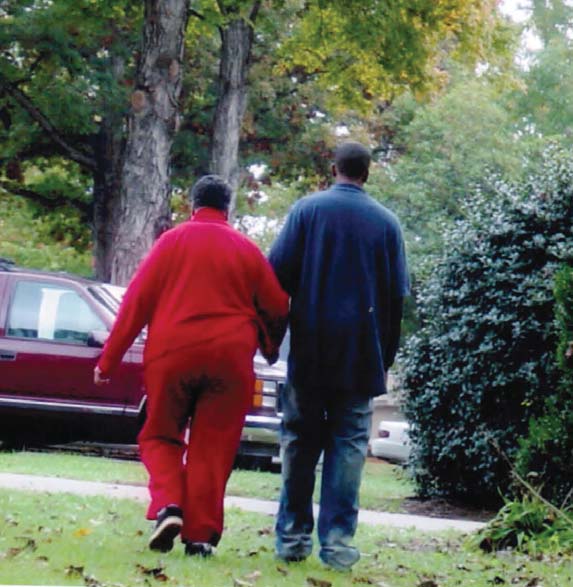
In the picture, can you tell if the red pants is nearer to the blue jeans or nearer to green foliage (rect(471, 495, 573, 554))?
the blue jeans

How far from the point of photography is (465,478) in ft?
39.7

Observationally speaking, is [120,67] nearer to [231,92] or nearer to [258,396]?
[231,92]

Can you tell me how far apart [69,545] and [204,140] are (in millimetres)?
24968

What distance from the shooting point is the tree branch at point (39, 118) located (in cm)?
2730

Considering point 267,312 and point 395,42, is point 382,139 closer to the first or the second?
point 395,42

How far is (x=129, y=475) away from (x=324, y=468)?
625cm

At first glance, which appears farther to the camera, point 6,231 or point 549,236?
point 6,231

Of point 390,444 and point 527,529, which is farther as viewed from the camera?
point 390,444

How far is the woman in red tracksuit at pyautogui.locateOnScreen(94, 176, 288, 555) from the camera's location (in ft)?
22.4

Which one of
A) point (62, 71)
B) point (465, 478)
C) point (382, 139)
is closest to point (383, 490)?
point (465, 478)

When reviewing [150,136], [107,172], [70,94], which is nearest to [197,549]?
[150,136]

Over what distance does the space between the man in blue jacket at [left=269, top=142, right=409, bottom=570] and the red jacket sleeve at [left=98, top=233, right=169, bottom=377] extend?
0.58 m

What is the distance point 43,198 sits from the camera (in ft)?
108

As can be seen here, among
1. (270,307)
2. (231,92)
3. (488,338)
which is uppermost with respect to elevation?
(231,92)
